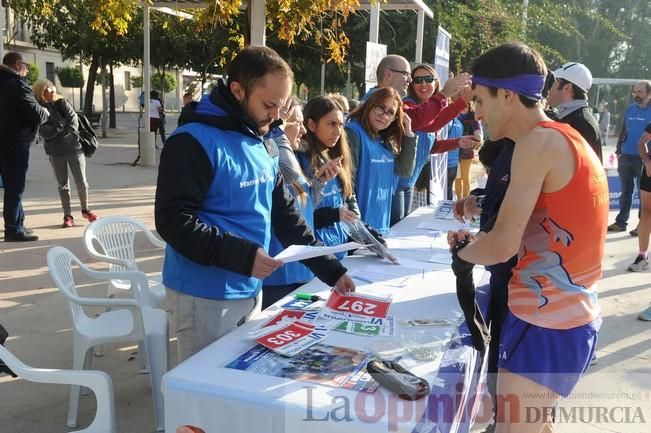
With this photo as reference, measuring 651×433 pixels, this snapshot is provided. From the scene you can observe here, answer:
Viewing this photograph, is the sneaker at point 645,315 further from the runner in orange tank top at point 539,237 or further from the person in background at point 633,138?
the runner in orange tank top at point 539,237

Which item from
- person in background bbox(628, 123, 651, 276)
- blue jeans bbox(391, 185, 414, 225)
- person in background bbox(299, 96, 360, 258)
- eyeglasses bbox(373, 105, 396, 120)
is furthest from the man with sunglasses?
person in background bbox(628, 123, 651, 276)

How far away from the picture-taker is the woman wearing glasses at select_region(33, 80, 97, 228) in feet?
22.5

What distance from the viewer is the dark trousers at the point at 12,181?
6.46 metres

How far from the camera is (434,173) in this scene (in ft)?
19.2

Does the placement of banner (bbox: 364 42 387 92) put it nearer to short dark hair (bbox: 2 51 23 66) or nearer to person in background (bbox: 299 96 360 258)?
person in background (bbox: 299 96 360 258)

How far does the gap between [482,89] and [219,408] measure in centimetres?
123

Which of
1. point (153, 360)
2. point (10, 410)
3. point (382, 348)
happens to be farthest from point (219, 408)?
point (10, 410)

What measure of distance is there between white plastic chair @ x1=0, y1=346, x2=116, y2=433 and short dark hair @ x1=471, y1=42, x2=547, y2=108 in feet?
5.64

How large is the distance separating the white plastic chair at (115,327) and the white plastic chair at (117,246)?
14.6 inches

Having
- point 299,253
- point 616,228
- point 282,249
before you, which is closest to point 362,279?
point 282,249

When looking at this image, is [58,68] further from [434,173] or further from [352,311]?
[352,311]

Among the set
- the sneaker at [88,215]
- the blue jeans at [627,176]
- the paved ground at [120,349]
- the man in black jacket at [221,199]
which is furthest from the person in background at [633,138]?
the sneaker at [88,215]

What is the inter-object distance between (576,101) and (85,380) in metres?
3.34

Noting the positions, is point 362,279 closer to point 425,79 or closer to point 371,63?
point 425,79
